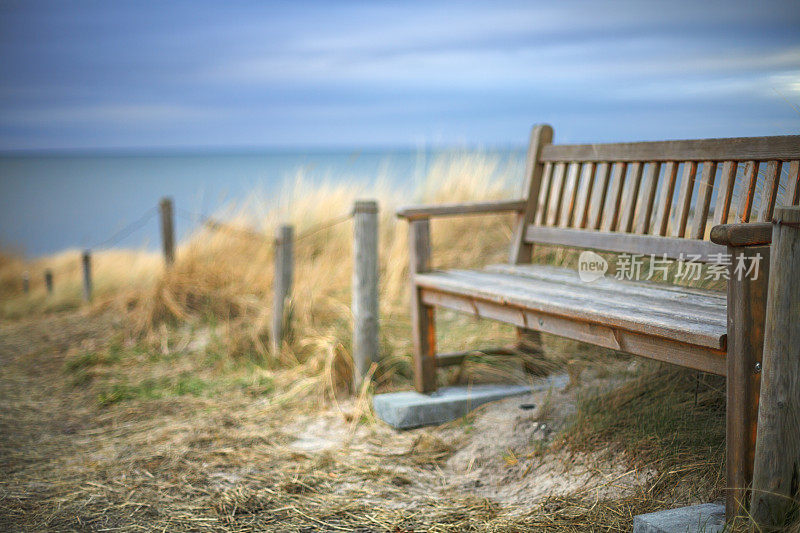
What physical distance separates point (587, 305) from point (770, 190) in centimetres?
70

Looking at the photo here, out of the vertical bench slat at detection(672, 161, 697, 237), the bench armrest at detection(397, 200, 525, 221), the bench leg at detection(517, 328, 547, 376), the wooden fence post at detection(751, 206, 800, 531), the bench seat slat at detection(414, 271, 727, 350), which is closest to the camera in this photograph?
the wooden fence post at detection(751, 206, 800, 531)

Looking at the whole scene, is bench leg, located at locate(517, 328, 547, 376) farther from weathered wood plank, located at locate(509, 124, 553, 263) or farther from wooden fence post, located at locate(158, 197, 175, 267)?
wooden fence post, located at locate(158, 197, 175, 267)

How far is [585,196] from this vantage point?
3.17 metres

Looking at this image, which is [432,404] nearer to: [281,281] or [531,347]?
[531,347]

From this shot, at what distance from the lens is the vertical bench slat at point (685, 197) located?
8.61 feet

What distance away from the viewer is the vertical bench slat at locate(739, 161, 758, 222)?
239 centimetres

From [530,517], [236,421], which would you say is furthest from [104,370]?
[530,517]

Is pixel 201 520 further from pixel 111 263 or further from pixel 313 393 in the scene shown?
pixel 111 263

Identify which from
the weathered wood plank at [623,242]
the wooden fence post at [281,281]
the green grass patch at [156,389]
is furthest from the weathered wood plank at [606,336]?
the green grass patch at [156,389]

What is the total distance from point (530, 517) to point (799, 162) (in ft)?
4.51

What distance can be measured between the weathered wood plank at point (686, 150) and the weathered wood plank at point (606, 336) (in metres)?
0.76

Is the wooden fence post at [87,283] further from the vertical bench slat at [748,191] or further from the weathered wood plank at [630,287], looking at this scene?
the vertical bench slat at [748,191]

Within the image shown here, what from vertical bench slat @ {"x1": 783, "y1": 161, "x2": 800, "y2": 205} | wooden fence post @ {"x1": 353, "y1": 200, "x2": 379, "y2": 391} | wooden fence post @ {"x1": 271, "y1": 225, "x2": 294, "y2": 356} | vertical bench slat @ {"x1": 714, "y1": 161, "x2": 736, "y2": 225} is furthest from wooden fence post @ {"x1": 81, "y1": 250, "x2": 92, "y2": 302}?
vertical bench slat @ {"x1": 783, "y1": 161, "x2": 800, "y2": 205}

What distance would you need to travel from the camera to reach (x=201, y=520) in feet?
7.86
